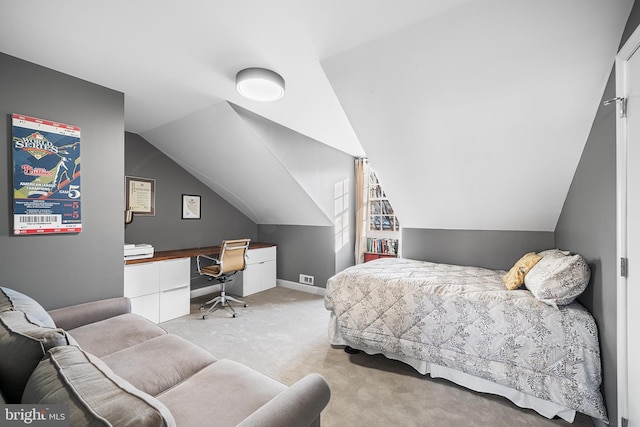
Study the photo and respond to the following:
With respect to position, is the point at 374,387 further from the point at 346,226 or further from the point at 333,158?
the point at 333,158

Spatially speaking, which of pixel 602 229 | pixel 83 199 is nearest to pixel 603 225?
pixel 602 229

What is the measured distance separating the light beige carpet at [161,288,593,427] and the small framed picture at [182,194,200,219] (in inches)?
56.8

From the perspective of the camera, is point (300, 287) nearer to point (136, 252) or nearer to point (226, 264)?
point (226, 264)

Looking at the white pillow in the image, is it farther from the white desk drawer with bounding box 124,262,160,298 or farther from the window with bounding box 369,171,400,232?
the white desk drawer with bounding box 124,262,160,298

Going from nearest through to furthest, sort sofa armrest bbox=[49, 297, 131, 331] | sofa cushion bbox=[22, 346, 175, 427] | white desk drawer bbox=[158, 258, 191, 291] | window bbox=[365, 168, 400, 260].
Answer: sofa cushion bbox=[22, 346, 175, 427]
sofa armrest bbox=[49, 297, 131, 331]
white desk drawer bbox=[158, 258, 191, 291]
window bbox=[365, 168, 400, 260]

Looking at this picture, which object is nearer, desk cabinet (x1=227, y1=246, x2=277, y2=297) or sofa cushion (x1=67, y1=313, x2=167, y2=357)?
sofa cushion (x1=67, y1=313, x2=167, y2=357)

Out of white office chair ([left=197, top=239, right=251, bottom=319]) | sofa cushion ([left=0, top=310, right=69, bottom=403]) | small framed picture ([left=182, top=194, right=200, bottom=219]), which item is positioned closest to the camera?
sofa cushion ([left=0, top=310, right=69, bottom=403])

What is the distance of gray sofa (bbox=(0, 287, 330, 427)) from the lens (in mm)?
750

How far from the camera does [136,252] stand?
316cm

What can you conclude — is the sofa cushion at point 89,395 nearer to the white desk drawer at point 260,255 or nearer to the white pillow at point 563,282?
the white pillow at point 563,282

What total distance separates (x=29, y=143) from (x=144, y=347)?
1.67 meters

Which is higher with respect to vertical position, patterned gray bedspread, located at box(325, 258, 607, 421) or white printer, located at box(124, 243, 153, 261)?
white printer, located at box(124, 243, 153, 261)

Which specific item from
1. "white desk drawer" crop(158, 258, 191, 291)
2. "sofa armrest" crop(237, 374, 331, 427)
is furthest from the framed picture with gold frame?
"sofa armrest" crop(237, 374, 331, 427)

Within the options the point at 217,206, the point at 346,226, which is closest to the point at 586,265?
the point at 346,226
